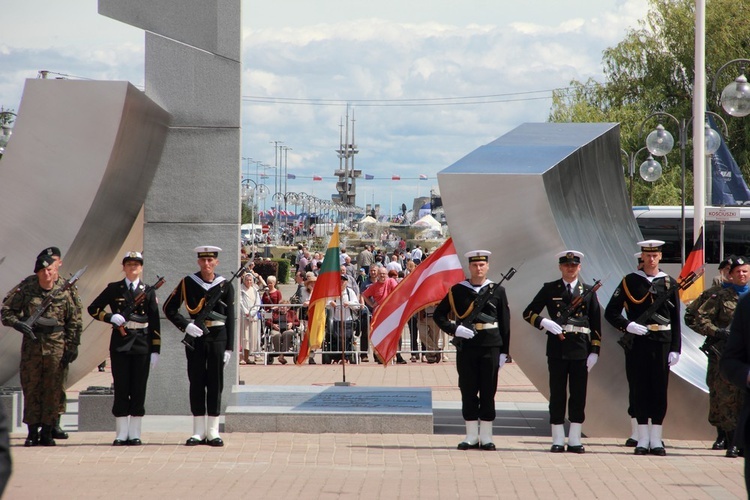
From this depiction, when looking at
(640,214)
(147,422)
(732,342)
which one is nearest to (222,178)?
(147,422)

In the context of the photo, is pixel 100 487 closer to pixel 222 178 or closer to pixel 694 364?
pixel 222 178

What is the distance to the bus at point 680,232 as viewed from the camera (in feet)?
97.2

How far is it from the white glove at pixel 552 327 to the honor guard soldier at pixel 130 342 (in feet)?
12.1

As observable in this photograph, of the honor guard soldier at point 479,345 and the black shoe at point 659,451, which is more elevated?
the honor guard soldier at point 479,345

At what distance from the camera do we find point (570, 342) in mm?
10141

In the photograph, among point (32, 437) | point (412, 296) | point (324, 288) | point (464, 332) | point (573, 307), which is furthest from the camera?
point (324, 288)

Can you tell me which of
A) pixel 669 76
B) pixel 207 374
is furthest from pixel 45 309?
pixel 669 76

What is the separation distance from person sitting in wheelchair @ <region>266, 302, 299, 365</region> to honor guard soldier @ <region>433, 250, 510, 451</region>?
930cm

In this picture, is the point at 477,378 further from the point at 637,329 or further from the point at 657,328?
the point at 657,328

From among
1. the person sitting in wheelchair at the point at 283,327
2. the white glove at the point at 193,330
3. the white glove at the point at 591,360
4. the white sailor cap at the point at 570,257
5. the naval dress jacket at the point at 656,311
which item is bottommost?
the person sitting in wheelchair at the point at 283,327

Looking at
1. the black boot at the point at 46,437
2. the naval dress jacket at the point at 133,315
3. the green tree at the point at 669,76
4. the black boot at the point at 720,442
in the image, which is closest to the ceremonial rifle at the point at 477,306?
the black boot at the point at 720,442

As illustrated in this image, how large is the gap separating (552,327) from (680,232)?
21175 millimetres

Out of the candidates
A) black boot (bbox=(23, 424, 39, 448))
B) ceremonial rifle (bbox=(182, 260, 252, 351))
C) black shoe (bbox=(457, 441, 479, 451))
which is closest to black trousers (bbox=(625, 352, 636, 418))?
black shoe (bbox=(457, 441, 479, 451))

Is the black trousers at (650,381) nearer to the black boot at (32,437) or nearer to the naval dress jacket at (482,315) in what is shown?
the naval dress jacket at (482,315)
